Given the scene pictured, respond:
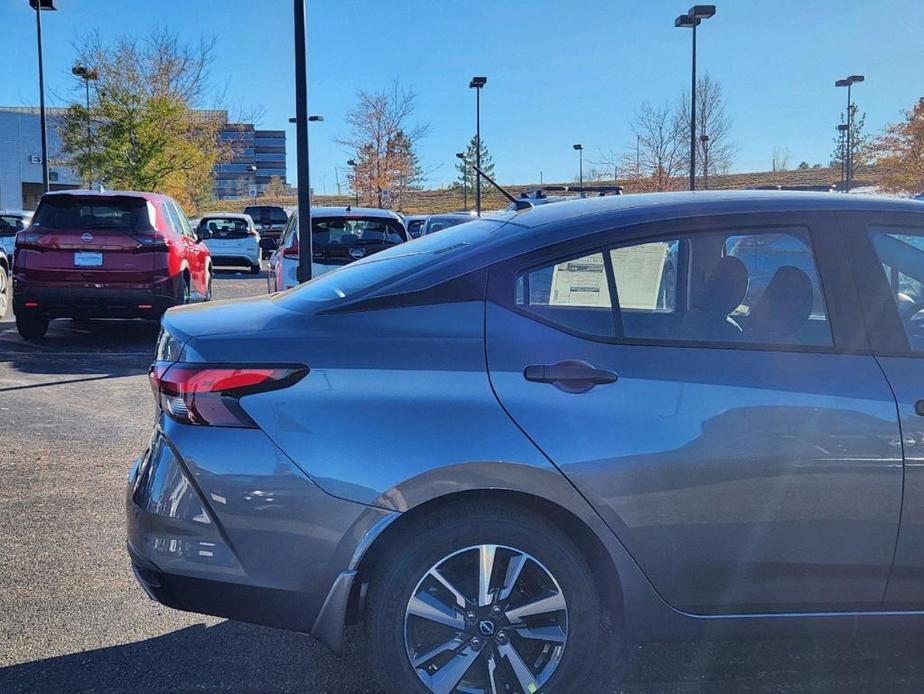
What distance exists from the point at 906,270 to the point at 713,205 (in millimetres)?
806

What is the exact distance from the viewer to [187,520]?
2758 millimetres

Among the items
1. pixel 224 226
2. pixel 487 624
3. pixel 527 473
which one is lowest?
pixel 487 624

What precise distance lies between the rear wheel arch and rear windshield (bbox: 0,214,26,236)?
76.0 ft

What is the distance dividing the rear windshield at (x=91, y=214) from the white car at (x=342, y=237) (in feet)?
5.30

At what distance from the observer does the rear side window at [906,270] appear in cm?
311

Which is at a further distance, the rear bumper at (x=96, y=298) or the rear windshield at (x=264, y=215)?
the rear windshield at (x=264, y=215)

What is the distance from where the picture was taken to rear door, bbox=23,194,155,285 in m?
9.86

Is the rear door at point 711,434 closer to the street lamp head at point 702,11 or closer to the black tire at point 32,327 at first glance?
the black tire at point 32,327

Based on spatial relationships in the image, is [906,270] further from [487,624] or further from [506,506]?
[487,624]

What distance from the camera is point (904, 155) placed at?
1250 inches

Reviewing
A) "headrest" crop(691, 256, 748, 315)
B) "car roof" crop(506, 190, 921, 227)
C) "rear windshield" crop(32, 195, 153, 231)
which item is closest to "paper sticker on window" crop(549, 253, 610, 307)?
"car roof" crop(506, 190, 921, 227)

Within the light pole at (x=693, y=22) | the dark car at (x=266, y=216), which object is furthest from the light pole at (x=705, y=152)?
the dark car at (x=266, y=216)

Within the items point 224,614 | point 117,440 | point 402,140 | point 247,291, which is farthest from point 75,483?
point 402,140

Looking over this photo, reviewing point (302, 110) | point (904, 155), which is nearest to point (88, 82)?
point (302, 110)
